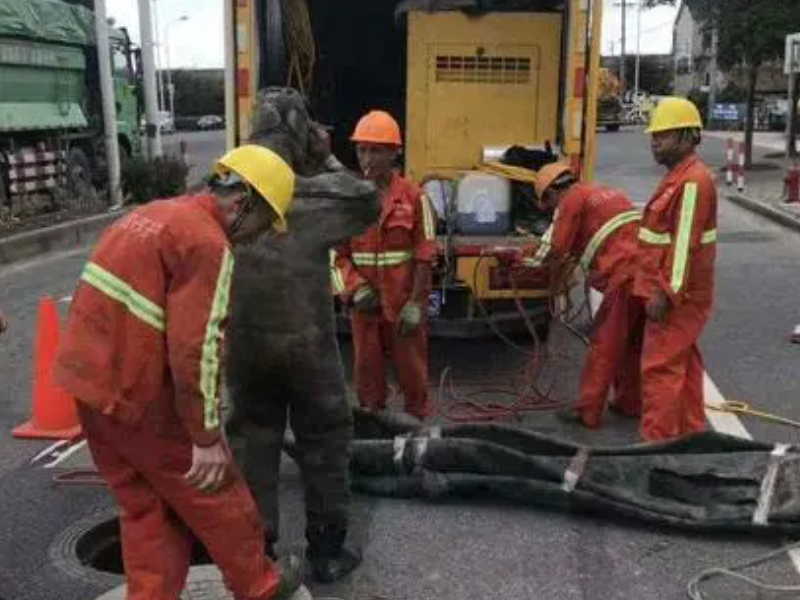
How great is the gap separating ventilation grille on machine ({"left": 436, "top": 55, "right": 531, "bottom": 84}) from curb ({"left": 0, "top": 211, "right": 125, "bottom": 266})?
22.0 feet

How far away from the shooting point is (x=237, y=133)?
24.8 feet

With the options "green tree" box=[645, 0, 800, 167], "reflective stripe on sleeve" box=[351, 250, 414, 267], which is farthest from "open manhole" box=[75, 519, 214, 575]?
"green tree" box=[645, 0, 800, 167]

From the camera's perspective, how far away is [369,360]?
5949 millimetres

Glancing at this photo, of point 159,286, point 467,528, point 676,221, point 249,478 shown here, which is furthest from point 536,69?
point 159,286

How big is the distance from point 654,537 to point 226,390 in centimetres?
186

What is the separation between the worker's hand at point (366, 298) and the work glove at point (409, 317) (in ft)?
0.55

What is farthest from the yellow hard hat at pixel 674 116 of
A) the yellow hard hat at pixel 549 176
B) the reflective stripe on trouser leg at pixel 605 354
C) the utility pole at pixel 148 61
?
the utility pole at pixel 148 61

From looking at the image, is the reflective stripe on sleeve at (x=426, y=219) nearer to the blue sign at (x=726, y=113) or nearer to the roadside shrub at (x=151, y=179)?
A: the roadside shrub at (x=151, y=179)

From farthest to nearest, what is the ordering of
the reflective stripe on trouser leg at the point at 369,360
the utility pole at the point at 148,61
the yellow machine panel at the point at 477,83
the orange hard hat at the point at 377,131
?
1. the utility pole at the point at 148,61
2. the yellow machine panel at the point at 477,83
3. the reflective stripe on trouser leg at the point at 369,360
4. the orange hard hat at the point at 377,131

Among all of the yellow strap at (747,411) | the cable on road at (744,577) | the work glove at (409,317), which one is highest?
the work glove at (409,317)

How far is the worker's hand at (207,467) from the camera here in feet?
10.4

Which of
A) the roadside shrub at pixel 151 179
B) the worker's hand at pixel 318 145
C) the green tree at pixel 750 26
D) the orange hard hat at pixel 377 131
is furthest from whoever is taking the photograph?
the green tree at pixel 750 26

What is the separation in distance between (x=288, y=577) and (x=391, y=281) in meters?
2.18

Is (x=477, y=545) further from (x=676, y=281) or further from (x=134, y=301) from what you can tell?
(x=134, y=301)
